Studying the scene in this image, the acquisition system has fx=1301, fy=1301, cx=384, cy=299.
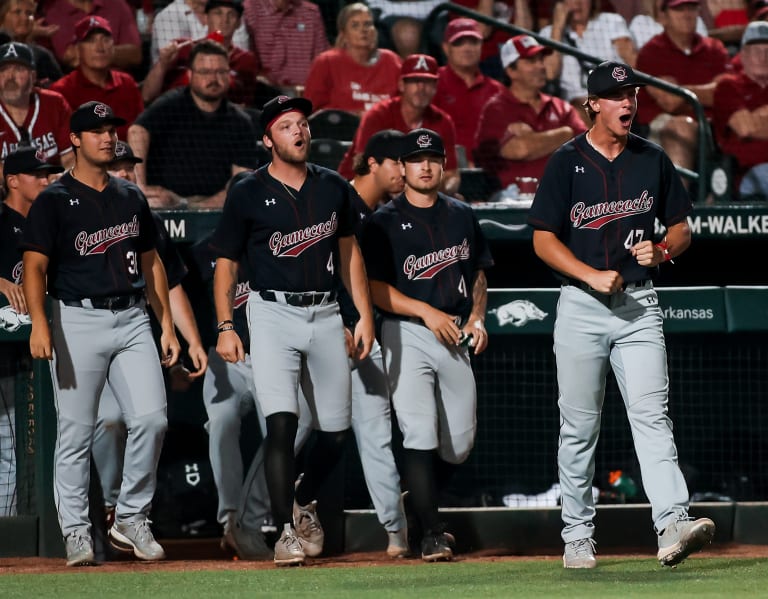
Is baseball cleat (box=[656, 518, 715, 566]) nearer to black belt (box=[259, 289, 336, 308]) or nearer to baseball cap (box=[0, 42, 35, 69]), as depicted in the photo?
black belt (box=[259, 289, 336, 308])

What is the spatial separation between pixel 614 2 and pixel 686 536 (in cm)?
634

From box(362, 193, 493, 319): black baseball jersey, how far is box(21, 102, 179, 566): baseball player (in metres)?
0.95

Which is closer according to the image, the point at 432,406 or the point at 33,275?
the point at 33,275

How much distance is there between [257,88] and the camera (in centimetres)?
831

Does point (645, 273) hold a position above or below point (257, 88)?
below

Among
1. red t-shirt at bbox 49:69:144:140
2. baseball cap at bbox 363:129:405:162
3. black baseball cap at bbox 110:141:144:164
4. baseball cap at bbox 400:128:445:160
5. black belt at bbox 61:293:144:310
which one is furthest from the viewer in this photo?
red t-shirt at bbox 49:69:144:140

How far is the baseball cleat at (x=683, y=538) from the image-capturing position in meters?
4.30

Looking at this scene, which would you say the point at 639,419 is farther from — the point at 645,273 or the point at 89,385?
the point at 89,385

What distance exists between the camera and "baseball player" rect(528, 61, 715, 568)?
4.66 meters

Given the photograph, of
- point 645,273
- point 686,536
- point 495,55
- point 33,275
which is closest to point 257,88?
point 495,55

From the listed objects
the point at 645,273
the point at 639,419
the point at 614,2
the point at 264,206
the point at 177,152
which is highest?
the point at 614,2

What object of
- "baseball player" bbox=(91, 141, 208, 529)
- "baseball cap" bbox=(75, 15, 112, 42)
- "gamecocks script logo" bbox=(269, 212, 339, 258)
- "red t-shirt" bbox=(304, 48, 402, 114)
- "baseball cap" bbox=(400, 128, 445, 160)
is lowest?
"baseball player" bbox=(91, 141, 208, 529)

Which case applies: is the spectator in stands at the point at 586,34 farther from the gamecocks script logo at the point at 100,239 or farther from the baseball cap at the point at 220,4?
the gamecocks script logo at the point at 100,239

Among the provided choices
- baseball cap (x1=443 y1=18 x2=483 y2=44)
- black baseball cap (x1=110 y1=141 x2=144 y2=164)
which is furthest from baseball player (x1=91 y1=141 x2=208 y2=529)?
baseball cap (x1=443 y1=18 x2=483 y2=44)
